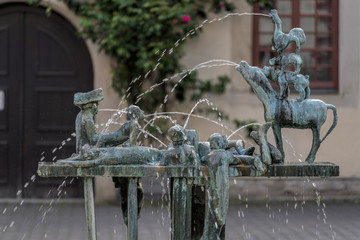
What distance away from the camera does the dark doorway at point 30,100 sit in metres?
10.5

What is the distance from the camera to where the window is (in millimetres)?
10781

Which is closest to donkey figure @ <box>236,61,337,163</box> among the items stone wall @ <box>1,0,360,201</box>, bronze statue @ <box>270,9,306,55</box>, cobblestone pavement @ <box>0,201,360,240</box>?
bronze statue @ <box>270,9,306,55</box>

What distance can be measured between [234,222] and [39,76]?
3238mm

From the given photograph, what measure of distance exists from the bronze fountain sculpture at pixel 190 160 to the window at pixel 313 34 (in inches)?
231

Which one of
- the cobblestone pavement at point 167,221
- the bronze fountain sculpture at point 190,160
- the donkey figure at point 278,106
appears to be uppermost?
the donkey figure at point 278,106

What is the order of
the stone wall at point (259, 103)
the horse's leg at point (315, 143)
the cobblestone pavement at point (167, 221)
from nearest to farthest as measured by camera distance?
the horse's leg at point (315, 143) < the cobblestone pavement at point (167, 221) < the stone wall at point (259, 103)

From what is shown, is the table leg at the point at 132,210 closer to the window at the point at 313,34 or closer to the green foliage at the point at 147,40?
the green foliage at the point at 147,40

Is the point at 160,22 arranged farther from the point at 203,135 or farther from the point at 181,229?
the point at 181,229

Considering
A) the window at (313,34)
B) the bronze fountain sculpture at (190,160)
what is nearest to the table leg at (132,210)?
the bronze fountain sculpture at (190,160)

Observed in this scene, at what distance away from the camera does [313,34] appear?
35.6 ft

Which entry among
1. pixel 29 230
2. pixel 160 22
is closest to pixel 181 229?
pixel 29 230

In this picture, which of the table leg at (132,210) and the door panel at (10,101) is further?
the door panel at (10,101)

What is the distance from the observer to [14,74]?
1050 centimetres

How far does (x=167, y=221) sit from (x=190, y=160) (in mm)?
4419
